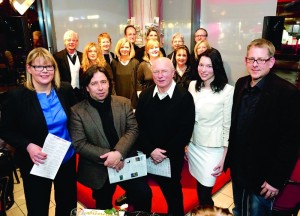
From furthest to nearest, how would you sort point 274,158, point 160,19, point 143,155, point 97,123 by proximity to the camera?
point 160,19 → point 143,155 → point 97,123 → point 274,158

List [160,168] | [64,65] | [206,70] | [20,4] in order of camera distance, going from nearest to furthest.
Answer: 1. [206,70]
2. [160,168]
3. [64,65]
4. [20,4]

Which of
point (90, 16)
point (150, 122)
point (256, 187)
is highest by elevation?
point (90, 16)

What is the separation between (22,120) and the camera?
192cm

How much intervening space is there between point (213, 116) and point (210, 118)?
30mm

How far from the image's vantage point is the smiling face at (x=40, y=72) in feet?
6.29

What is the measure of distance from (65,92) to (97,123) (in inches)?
16.0

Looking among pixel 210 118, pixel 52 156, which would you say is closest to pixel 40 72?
pixel 52 156

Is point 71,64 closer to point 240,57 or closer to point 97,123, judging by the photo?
point 97,123

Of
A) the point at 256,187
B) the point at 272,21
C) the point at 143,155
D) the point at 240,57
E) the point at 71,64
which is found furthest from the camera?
the point at 240,57

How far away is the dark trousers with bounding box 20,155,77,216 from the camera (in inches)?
78.8

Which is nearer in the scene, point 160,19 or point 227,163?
point 227,163

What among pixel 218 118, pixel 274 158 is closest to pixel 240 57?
pixel 218 118

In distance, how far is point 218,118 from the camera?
6.84 ft

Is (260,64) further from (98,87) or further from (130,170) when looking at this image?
(130,170)
